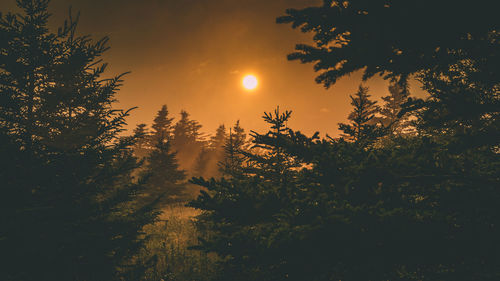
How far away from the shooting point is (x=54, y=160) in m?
5.29

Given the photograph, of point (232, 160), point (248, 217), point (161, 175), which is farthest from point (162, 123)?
point (248, 217)

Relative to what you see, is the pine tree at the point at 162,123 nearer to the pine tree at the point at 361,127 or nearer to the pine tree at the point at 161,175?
the pine tree at the point at 161,175

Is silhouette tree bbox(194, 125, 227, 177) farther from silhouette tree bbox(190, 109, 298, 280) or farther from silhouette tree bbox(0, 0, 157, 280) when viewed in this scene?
silhouette tree bbox(190, 109, 298, 280)

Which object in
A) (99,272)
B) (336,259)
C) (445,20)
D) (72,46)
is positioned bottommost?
(99,272)

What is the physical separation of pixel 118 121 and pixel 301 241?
6.21 meters

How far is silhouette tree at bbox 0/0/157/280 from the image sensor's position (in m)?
4.64

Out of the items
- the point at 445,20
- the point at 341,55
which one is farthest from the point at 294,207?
the point at 445,20

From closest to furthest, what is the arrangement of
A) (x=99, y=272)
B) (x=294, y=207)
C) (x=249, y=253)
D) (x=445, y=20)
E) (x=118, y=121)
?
(x=445, y=20), (x=249, y=253), (x=294, y=207), (x=99, y=272), (x=118, y=121)

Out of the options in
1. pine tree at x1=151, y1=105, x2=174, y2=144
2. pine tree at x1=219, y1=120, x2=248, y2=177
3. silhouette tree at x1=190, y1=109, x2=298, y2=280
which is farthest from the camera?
pine tree at x1=151, y1=105, x2=174, y2=144

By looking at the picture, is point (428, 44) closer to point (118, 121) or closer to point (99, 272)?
point (118, 121)

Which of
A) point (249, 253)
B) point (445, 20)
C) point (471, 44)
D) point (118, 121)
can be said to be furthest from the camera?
point (118, 121)

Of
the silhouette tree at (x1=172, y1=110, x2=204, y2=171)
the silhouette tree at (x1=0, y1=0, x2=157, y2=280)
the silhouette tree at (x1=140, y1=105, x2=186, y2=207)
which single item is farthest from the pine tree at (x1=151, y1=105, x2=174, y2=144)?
the silhouette tree at (x1=0, y1=0, x2=157, y2=280)

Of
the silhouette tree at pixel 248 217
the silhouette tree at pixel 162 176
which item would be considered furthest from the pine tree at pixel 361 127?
the silhouette tree at pixel 162 176

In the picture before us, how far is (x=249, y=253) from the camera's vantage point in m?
2.30
